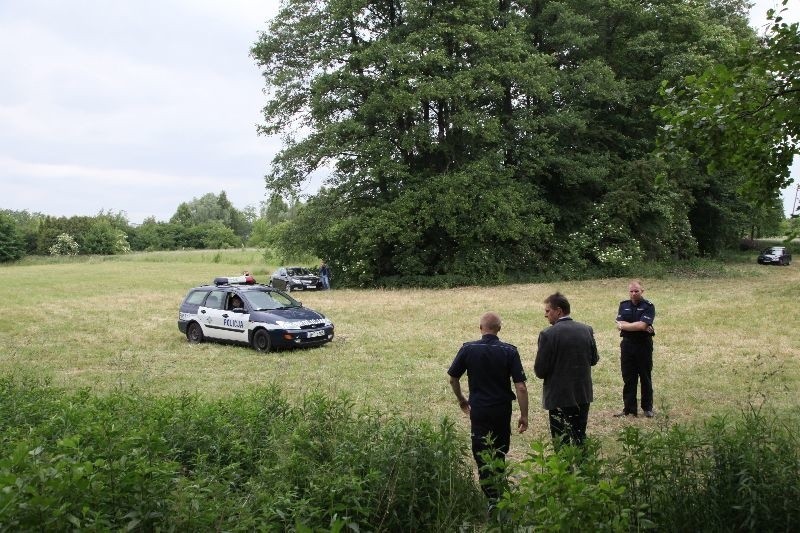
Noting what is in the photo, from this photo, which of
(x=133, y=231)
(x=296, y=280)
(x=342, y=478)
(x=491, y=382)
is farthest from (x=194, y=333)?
(x=133, y=231)

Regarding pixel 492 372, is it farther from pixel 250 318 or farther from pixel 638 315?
pixel 250 318

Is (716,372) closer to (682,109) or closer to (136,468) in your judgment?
(682,109)

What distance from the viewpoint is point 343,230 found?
3195 cm

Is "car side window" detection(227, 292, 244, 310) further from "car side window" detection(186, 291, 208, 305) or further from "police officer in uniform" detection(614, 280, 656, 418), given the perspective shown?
"police officer in uniform" detection(614, 280, 656, 418)

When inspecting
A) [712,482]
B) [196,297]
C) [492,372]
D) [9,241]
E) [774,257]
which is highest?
[9,241]

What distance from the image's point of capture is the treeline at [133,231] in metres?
88.7

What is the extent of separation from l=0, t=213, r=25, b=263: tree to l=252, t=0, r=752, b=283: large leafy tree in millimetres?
68936

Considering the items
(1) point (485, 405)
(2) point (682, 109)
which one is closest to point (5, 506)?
(1) point (485, 405)

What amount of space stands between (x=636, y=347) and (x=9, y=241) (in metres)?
95.0

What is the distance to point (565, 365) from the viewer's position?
6.09 metres

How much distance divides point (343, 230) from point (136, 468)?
1127 inches

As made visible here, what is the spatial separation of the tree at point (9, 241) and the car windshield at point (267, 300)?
83732 mm

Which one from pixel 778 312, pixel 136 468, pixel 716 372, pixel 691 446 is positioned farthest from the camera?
pixel 778 312

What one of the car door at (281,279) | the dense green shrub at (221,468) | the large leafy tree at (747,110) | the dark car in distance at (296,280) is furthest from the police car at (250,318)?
the car door at (281,279)
